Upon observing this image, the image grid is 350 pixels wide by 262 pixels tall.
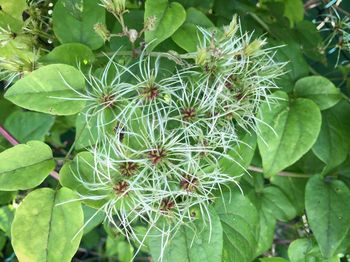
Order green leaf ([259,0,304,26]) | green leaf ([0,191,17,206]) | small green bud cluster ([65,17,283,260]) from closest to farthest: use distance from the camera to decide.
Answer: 1. small green bud cluster ([65,17,283,260])
2. green leaf ([0,191,17,206])
3. green leaf ([259,0,304,26])

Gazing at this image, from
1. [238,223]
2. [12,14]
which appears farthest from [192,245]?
[12,14]

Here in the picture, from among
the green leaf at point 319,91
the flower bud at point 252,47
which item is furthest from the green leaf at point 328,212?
the flower bud at point 252,47

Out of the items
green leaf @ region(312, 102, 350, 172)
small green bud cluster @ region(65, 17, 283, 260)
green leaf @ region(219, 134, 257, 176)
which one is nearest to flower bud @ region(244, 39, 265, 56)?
small green bud cluster @ region(65, 17, 283, 260)

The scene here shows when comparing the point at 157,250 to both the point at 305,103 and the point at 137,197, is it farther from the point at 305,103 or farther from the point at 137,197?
the point at 305,103

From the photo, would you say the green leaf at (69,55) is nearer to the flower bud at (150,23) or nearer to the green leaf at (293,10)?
the flower bud at (150,23)

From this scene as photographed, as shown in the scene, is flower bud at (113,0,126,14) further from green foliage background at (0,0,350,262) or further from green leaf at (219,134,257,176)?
green leaf at (219,134,257,176)

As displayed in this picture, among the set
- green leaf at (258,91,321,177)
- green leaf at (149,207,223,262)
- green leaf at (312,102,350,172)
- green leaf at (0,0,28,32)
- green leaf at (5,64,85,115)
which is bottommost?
green leaf at (149,207,223,262)

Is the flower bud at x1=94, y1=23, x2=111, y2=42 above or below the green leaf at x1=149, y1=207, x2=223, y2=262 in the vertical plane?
above
